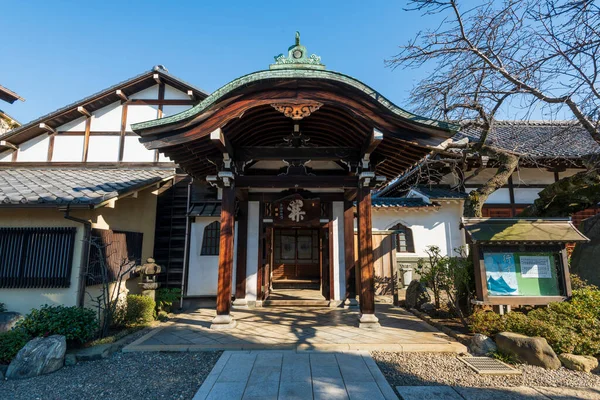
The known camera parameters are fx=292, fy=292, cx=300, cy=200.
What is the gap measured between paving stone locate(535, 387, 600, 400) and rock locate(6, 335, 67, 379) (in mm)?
6757

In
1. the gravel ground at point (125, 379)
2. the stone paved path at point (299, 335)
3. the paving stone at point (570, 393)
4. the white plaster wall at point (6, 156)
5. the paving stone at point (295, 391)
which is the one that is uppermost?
the white plaster wall at point (6, 156)

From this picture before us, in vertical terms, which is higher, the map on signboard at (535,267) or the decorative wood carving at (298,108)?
the decorative wood carving at (298,108)

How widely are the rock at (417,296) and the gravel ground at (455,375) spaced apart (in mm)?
3259

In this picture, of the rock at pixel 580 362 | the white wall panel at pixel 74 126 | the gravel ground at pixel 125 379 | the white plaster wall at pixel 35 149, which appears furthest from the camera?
the white wall panel at pixel 74 126

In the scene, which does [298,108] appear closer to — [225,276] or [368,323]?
[225,276]

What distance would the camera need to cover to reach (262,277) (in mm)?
8109

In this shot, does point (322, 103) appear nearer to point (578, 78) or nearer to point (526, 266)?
point (578, 78)

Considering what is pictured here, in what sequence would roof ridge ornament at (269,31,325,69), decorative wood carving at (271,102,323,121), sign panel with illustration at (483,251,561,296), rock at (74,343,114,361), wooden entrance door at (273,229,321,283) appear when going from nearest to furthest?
rock at (74,343,114,361) → decorative wood carving at (271,102,323,121) → roof ridge ornament at (269,31,325,69) → sign panel with illustration at (483,251,561,296) → wooden entrance door at (273,229,321,283)

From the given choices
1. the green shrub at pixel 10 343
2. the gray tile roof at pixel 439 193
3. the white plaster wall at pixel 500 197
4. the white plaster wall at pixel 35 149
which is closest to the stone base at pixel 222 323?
the green shrub at pixel 10 343

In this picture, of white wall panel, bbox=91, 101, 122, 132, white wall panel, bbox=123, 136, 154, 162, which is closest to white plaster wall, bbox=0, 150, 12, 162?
white wall panel, bbox=91, 101, 122, 132

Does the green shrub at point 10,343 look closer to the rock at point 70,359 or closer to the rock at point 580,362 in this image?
the rock at point 70,359

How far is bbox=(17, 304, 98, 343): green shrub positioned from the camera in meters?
4.98

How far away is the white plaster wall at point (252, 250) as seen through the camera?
7980 millimetres

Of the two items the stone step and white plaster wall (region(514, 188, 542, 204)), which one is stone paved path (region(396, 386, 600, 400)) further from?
white plaster wall (region(514, 188, 542, 204))
